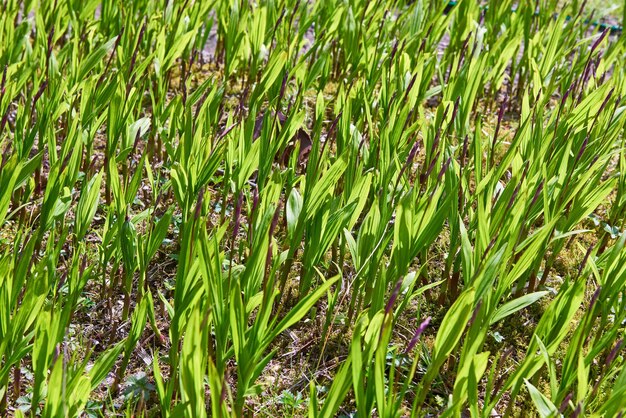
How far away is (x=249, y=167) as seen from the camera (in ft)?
6.88

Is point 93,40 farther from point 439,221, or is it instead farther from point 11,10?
point 439,221

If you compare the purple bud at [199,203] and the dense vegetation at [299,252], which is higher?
the purple bud at [199,203]

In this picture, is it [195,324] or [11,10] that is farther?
[11,10]

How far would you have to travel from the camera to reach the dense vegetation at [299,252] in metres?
1.51

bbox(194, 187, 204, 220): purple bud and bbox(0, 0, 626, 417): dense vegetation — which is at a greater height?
bbox(194, 187, 204, 220): purple bud

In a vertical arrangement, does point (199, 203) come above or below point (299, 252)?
above

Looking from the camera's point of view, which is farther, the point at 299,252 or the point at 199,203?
the point at 299,252

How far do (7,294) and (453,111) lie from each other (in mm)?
1460

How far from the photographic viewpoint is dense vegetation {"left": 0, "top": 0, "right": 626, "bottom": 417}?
1510 millimetres

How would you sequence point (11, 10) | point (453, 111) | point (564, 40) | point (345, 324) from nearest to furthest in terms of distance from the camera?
point (345, 324) < point (453, 111) < point (11, 10) < point (564, 40)

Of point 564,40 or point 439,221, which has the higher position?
point 564,40

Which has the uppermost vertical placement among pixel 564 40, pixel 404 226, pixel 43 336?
pixel 564 40

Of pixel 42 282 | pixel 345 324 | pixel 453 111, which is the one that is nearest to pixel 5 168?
pixel 42 282

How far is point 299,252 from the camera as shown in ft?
7.60
